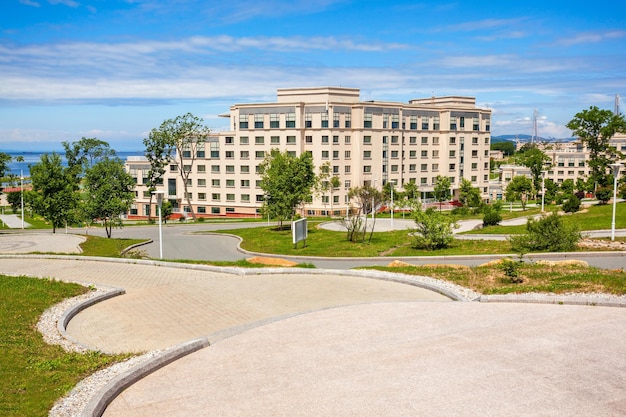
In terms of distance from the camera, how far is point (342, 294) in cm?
1595

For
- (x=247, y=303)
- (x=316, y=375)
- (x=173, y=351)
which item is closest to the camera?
(x=316, y=375)

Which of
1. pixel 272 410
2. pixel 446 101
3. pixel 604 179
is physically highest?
pixel 446 101

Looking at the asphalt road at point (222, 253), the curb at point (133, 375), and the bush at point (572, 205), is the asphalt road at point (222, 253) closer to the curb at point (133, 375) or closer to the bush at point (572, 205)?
the bush at point (572, 205)

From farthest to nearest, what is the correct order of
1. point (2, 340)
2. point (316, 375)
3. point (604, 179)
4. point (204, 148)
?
point (204, 148) → point (604, 179) → point (2, 340) → point (316, 375)

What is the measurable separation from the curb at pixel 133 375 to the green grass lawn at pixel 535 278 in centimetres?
839

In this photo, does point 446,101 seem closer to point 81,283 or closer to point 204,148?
point 204,148

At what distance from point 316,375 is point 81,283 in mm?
11168

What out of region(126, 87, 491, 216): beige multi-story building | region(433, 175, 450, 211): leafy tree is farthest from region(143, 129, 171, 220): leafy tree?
region(433, 175, 450, 211): leafy tree

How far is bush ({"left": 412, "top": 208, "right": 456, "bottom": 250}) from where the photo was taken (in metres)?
28.0

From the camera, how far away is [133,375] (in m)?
9.61

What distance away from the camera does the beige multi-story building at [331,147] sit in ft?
230

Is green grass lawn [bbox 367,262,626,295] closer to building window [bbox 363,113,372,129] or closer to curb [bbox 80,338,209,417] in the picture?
curb [bbox 80,338,209,417]

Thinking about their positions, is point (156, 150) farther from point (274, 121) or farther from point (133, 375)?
point (133, 375)

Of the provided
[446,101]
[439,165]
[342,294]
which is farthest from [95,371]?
[446,101]
